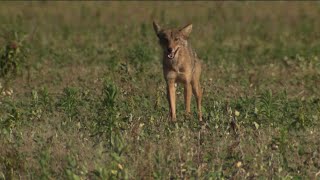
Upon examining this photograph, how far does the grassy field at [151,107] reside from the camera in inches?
305

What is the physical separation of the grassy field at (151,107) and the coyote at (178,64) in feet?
1.23

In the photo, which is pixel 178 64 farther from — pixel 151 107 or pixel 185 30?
pixel 151 107

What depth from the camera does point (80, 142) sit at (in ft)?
27.8

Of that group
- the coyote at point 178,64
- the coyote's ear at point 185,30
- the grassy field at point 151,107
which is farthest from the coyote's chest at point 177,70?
the grassy field at point 151,107

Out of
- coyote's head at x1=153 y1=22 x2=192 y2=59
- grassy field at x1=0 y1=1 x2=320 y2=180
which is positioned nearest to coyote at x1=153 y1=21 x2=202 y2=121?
coyote's head at x1=153 y1=22 x2=192 y2=59

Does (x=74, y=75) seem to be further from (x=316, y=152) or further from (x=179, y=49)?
(x=316, y=152)

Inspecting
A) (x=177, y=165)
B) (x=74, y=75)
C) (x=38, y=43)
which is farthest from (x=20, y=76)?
(x=177, y=165)

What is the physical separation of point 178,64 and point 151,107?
81 cm

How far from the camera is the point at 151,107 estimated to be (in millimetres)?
11000

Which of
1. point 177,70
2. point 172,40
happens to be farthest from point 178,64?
point 172,40

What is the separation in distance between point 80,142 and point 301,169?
257 cm

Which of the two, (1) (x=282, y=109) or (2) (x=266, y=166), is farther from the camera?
(1) (x=282, y=109)

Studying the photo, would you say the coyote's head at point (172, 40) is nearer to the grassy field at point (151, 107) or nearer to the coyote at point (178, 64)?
the coyote at point (178, 64)

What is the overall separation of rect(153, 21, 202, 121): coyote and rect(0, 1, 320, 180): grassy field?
0.37 meters
